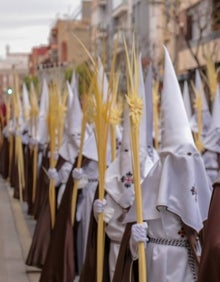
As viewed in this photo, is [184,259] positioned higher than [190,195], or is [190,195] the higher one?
[190,195]

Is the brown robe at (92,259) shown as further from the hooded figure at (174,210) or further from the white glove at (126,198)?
the hooded figure at (174,210)

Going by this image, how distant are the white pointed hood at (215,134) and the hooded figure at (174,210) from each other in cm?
608

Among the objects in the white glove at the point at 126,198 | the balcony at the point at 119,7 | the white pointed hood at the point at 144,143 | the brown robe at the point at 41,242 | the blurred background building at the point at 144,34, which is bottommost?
the brown robe at the point at 41,242

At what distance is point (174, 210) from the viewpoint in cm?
599

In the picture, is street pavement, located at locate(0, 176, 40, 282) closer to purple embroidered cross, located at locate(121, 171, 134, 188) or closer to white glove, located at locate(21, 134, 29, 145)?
white glove, located at locate(21, 134, 29, 145)

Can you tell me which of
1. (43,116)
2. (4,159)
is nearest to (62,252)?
(43,116)

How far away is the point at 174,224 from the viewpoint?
6.11 m

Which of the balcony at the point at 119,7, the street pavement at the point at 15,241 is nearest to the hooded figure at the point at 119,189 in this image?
the street pavement at the point at 15,241

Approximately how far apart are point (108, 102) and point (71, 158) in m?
3.94

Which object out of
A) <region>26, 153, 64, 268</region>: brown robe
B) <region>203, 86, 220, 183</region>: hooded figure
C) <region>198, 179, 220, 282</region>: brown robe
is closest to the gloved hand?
<region>198, 179, 220, 282</region>: brown robe

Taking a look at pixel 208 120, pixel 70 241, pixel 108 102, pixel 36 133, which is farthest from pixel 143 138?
pixel 36 133

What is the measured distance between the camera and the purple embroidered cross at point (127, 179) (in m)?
7.40

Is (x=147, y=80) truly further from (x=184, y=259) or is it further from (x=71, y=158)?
(x=71, y=158)

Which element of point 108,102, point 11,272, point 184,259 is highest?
point 108,102
